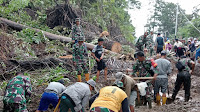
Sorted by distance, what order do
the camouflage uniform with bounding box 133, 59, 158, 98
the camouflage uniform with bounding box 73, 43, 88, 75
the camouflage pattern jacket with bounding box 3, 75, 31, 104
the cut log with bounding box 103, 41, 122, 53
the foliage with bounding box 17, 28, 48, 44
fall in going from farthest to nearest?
1. the cut log with bounding box 103, 41, 122, 53
2. the foliage with bounding box 17, 28, 48, 44
3. the camouflage uniform with bounding box 73, 43, 88, 75
4. the camouflage uniform with bounding box 133, 59, 158, 98
5. the camouflage pattern jacket with bounding box 3, 75, 31, 104

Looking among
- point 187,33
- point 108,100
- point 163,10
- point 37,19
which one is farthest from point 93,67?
point 163,10

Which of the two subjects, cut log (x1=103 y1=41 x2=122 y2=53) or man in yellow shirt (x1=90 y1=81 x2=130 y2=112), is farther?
cut log (x1=103 y1=41 x2=122 y2=53)

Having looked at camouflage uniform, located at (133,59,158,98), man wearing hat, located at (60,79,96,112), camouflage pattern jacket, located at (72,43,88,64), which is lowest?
man wearing hat, located at (60,79,96,112)

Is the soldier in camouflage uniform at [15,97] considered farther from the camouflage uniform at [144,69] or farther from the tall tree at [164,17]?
the tall tree at [164,17]

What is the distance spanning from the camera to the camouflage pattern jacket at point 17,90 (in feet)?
13.4

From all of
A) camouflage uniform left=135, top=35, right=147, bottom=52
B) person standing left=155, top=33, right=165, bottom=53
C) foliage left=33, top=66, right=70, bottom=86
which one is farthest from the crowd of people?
person standing left=155, top=33, right=165, bottom=53

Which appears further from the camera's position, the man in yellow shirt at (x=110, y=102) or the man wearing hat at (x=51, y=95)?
the man wearing hat at (x=51, y=95)

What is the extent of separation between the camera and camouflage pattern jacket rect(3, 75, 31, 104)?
4086 mm

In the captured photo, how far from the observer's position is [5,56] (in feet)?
26.8

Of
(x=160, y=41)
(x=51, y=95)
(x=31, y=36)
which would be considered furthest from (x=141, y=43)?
(x=51, y=95)

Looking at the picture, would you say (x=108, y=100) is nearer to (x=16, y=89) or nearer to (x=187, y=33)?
(x=16, y=89)

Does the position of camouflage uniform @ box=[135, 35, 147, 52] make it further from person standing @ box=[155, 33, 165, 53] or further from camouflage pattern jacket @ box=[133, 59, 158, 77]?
camouflage pattern jacket @ box=[133, 59, 158, 77]

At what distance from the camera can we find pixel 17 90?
13.6 feet

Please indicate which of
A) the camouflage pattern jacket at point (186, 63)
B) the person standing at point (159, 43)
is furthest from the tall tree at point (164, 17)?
the camouflage pattern jacket at point (186, 63)
